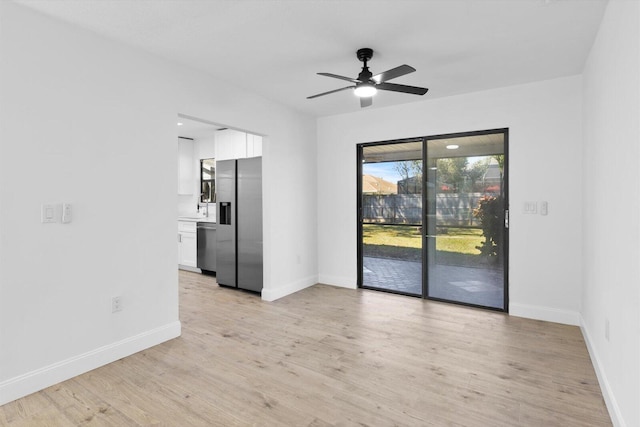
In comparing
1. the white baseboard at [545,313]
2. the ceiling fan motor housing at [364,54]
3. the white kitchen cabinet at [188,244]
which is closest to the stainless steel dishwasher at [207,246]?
the white kitchen cabinet at [188,244]

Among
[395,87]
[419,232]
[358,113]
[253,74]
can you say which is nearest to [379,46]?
[395,87]

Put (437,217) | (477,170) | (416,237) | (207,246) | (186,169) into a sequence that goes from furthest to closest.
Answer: (186,169) → (207,246) → (416,237) → (437,217) → (477,170)

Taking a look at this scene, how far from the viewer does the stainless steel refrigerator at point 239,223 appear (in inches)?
180

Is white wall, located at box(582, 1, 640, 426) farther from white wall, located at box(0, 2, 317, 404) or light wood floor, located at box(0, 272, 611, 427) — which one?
white wall, located at box(0, 2, 317, 404)

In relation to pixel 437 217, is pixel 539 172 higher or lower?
higher

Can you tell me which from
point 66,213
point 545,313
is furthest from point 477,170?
point 66,213

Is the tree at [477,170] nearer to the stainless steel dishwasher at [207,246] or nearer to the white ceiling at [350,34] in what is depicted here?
the white ceiling at [350,34]

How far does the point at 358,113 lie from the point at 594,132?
2.72m

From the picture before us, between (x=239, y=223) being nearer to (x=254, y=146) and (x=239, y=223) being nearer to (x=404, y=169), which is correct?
(x=254, y=146)

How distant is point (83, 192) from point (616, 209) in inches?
136

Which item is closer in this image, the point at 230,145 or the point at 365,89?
the point at 365,89

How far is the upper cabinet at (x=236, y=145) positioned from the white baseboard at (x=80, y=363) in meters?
2.52

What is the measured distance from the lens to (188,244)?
5922mm

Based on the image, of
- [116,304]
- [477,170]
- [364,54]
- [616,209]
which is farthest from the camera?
[477,170]
